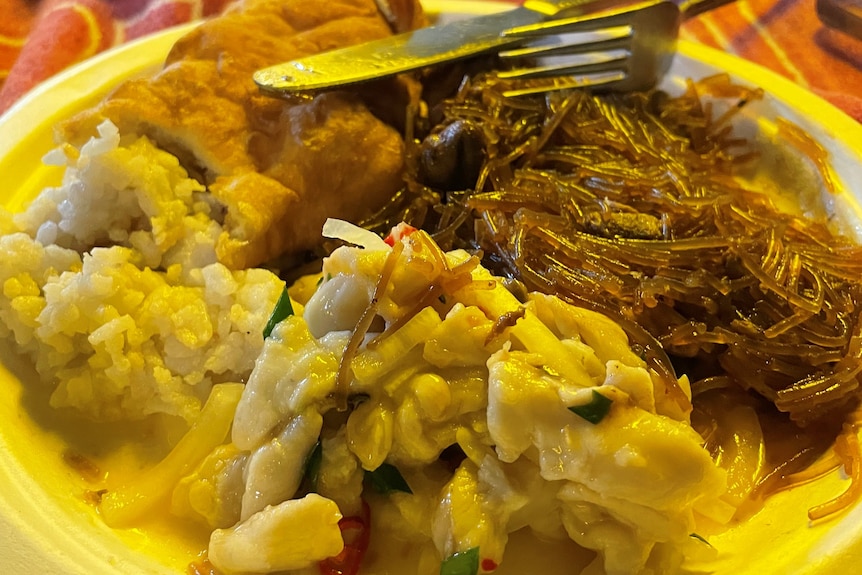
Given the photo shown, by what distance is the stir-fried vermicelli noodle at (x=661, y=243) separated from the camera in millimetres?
1934

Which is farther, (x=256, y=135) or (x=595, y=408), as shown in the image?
(x=256, y=135)

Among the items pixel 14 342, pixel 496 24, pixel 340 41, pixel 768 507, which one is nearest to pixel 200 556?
pixel 14 342

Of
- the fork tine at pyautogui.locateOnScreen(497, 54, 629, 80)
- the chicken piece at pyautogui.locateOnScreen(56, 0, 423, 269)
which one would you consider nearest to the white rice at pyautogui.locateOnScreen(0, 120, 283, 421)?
the chicken piece at pyautogui.locateOnScreen(56, 0, 423, 269)

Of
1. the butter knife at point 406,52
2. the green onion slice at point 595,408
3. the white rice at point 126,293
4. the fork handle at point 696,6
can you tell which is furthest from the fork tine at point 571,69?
the green onion slice at point 595,408

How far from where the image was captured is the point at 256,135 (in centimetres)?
218

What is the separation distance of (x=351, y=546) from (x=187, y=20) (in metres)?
3.34

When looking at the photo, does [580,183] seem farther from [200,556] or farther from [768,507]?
[200,556]

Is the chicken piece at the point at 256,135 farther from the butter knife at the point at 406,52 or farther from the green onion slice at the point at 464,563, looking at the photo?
the green onion slice at the point at 464,563

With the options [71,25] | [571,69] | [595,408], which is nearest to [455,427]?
[595,408]

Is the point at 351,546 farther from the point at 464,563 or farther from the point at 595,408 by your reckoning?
the point at 595,408

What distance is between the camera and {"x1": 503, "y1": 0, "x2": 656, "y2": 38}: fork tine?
8.49 ft

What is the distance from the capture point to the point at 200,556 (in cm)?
160

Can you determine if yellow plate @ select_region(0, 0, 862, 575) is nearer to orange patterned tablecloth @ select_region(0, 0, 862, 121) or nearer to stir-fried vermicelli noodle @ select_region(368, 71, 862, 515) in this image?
stir-fried vermicelli noodle @ select_region(368, 71, 862, 515)

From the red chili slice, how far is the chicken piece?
0.78 m
